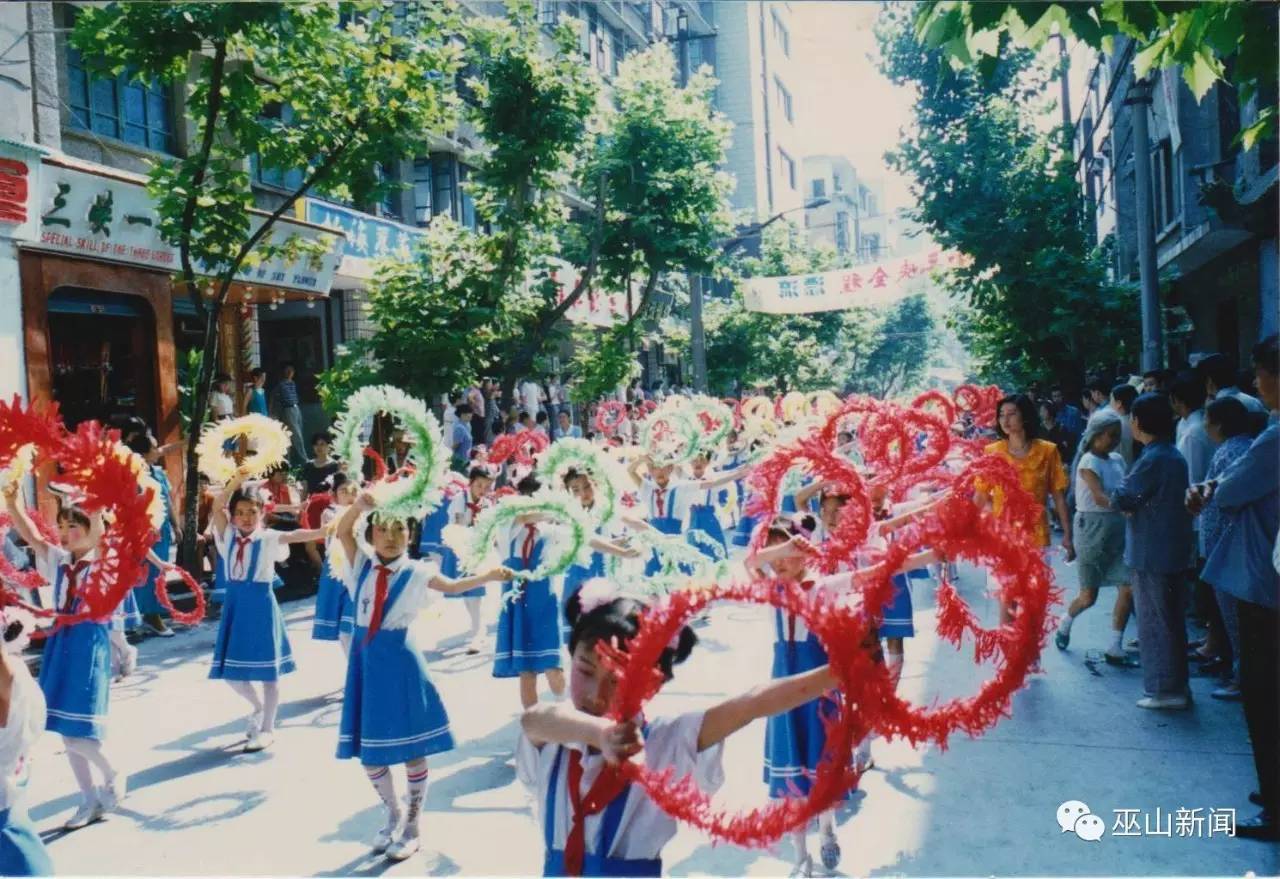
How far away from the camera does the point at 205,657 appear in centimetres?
928

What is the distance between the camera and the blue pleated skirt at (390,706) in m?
4.93

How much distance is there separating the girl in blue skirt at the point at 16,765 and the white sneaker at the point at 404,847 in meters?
1.48

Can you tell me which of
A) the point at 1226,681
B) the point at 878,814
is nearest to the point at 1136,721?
the point at 1226,681

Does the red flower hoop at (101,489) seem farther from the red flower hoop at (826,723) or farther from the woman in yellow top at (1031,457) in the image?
the woman in yellow top at (1031,457)

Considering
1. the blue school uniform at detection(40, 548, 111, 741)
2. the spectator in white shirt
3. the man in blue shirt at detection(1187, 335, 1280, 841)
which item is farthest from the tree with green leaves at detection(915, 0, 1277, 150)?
the blue school uniform at detection(40, 548, 111, 741)

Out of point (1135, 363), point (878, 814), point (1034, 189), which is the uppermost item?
point (1034, 189)

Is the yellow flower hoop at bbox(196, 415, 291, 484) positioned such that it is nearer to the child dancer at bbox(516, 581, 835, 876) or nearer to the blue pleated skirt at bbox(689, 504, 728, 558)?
the blue pleated skirt at bbox(689, 504, 728, 558)

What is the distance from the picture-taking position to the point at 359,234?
691 inches

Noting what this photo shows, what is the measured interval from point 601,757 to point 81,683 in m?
3.78

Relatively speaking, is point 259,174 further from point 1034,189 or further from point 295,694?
point 1034,189

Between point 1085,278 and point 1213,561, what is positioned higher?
point 1085,278

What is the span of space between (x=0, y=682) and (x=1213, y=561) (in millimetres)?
5117

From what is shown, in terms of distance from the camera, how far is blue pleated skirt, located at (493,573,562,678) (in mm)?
6648

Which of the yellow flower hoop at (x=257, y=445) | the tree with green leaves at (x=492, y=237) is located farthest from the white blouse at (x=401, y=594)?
the tree with green leaves at (x=492, y=237)
